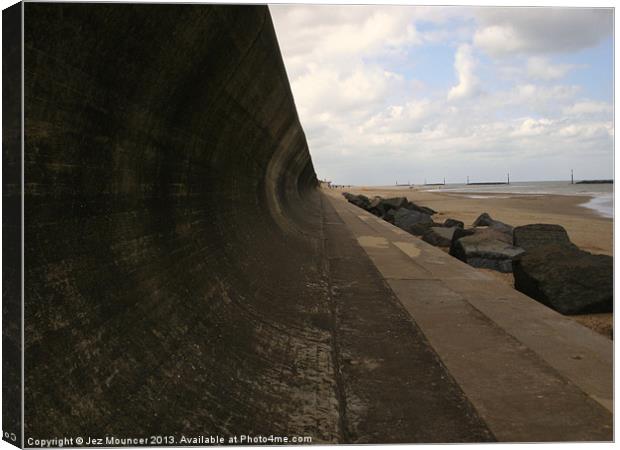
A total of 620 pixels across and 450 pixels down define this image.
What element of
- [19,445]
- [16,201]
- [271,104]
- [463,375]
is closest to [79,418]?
[19,445]

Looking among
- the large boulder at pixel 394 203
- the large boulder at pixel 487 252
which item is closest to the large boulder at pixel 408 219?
the large boulder at pixel 394 203

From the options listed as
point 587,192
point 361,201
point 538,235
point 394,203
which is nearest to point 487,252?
point 538,235

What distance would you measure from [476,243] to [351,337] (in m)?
6.64

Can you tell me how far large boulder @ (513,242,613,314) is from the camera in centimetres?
561

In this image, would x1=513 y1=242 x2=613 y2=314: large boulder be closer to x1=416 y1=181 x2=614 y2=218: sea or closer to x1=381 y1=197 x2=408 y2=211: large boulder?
x1=416 y1=181 x2=614 y2=218: sea

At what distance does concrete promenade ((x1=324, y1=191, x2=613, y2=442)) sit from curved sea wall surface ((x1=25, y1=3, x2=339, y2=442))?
1040 mm

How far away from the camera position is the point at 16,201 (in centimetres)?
201

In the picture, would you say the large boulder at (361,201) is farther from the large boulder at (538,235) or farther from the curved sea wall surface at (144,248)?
the curved sea wall surface at (144,248)

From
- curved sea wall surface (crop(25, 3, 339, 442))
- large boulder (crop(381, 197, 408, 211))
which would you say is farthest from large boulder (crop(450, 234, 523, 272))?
large boulder (crop(381, 197, 408, 211))

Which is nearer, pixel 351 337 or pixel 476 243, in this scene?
pixel 351 337

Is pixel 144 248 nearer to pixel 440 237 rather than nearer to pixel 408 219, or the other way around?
pixel 440 237

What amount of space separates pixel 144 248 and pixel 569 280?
5221 mm

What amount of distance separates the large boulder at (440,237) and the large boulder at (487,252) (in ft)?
8.17

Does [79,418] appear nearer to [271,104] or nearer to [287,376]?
[287,376]
